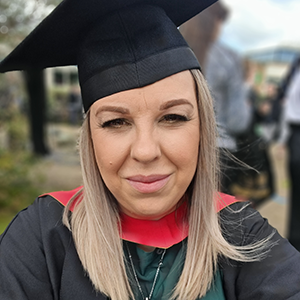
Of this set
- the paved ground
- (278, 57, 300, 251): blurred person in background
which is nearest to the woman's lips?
the paved ground

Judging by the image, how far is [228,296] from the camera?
4.46 ft

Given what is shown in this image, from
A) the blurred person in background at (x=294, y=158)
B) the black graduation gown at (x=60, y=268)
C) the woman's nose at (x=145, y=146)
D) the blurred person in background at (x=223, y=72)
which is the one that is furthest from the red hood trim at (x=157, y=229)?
the blurred person in background at (x=294, y=158)

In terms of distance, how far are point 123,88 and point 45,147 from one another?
6851mm

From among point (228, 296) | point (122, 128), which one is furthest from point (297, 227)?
point (122, 128)

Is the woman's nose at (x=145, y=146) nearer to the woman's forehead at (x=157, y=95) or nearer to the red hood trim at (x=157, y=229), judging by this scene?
the woman's forehead at (x=157, y=95)

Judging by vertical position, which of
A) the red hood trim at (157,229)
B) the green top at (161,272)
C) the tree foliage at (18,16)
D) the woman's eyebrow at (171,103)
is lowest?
the green top at (161,272)

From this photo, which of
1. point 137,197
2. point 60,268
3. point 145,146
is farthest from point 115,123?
point 60,268

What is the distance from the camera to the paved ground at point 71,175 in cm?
473

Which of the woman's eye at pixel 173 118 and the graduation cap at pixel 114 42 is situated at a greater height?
the graduation cap at pixel 114 42

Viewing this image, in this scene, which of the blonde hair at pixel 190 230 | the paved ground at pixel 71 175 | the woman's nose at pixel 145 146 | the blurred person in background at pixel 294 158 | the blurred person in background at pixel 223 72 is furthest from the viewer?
the paved ground at pixel 71 175

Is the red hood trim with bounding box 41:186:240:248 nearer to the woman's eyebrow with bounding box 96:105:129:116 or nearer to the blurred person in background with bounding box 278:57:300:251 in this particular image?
the woman's eyebrow with bounding box 96:105:129:116

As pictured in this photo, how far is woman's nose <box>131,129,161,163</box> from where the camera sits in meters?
1.19

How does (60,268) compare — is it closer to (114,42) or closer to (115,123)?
(115,123)

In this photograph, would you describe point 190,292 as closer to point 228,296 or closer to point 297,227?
point 228,296
